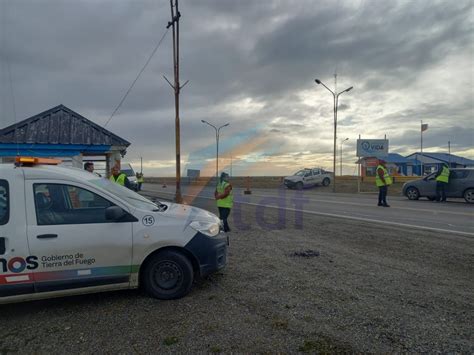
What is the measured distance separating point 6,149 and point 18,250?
442 inches

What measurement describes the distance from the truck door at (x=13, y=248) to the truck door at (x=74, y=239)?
7 cm

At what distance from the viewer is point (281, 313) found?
12.5ft

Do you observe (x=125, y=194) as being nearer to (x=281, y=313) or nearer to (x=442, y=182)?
(x=281, y=313)

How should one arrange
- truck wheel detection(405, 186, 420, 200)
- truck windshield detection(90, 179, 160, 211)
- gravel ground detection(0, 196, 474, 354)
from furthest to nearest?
truck wheel detection(405, 186, 420, 200) < truck windshield detection(90, 179, 160, 211) < gravel ground detection(0, 196, 474, 354)

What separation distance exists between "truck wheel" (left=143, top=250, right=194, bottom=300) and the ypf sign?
29869 millimetres

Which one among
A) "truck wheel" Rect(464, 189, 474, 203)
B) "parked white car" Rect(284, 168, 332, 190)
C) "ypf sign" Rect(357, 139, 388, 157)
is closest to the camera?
"truck wheel" Rect(464, 189, 474, 203)

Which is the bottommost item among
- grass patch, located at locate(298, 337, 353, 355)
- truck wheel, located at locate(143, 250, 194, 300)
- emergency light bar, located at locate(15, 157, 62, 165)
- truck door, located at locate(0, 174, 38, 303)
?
grass patch, located at locate(298, 337, 353, 355)

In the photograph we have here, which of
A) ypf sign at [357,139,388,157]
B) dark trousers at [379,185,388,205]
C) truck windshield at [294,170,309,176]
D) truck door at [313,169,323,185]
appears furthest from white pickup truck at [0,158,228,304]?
ypf sign at [357,139,388,157]

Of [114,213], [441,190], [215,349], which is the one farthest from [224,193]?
[441,190]

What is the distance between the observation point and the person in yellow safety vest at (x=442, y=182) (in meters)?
16.8

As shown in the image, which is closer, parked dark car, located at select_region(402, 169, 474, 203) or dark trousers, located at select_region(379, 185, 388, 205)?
dark trousers, located at select_region(379, 185, 388, 205)

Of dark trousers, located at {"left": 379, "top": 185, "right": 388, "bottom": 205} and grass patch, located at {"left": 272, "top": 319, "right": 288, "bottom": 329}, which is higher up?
dark trousers, located at {"left": 379, "top": 185, "right": 388, "bottom": 205}

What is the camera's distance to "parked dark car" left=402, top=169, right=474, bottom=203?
1642 cm

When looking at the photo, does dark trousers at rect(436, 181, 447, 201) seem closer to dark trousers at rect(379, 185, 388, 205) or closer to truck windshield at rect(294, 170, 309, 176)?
dark trousers at rect(379, 185, 388, 205)
